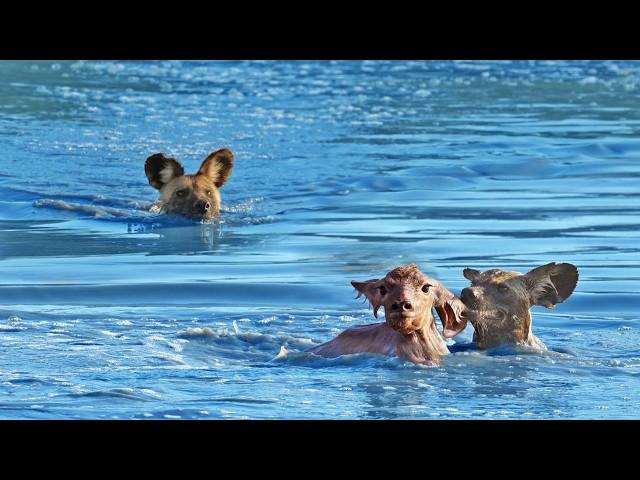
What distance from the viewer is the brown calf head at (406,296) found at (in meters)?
8.90

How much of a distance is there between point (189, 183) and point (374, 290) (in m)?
6.60

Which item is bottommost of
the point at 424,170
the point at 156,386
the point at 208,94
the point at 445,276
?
the point at 156,386

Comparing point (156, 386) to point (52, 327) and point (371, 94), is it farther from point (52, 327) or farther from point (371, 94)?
point (371, 94)

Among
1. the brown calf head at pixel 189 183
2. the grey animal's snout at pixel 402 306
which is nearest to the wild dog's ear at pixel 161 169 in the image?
the brown calf head at pixel 189 183

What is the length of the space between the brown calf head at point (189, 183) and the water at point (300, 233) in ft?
0.78

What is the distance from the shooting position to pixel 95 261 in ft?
42.1

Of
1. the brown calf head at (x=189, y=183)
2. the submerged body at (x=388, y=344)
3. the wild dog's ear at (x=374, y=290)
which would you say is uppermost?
the brown calf head at (x=189, y=183)

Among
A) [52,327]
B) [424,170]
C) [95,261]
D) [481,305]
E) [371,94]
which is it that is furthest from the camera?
[371,94]

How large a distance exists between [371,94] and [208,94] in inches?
95.5

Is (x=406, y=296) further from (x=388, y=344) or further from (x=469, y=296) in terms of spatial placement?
(x=469, y=296)

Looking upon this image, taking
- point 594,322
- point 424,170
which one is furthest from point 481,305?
point 424,170

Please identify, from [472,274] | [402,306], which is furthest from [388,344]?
[472,274]

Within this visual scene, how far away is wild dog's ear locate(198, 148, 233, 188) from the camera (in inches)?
615

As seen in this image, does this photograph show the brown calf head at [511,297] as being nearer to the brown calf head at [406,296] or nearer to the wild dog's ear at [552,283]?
the wild dog's ear at [552,283]
